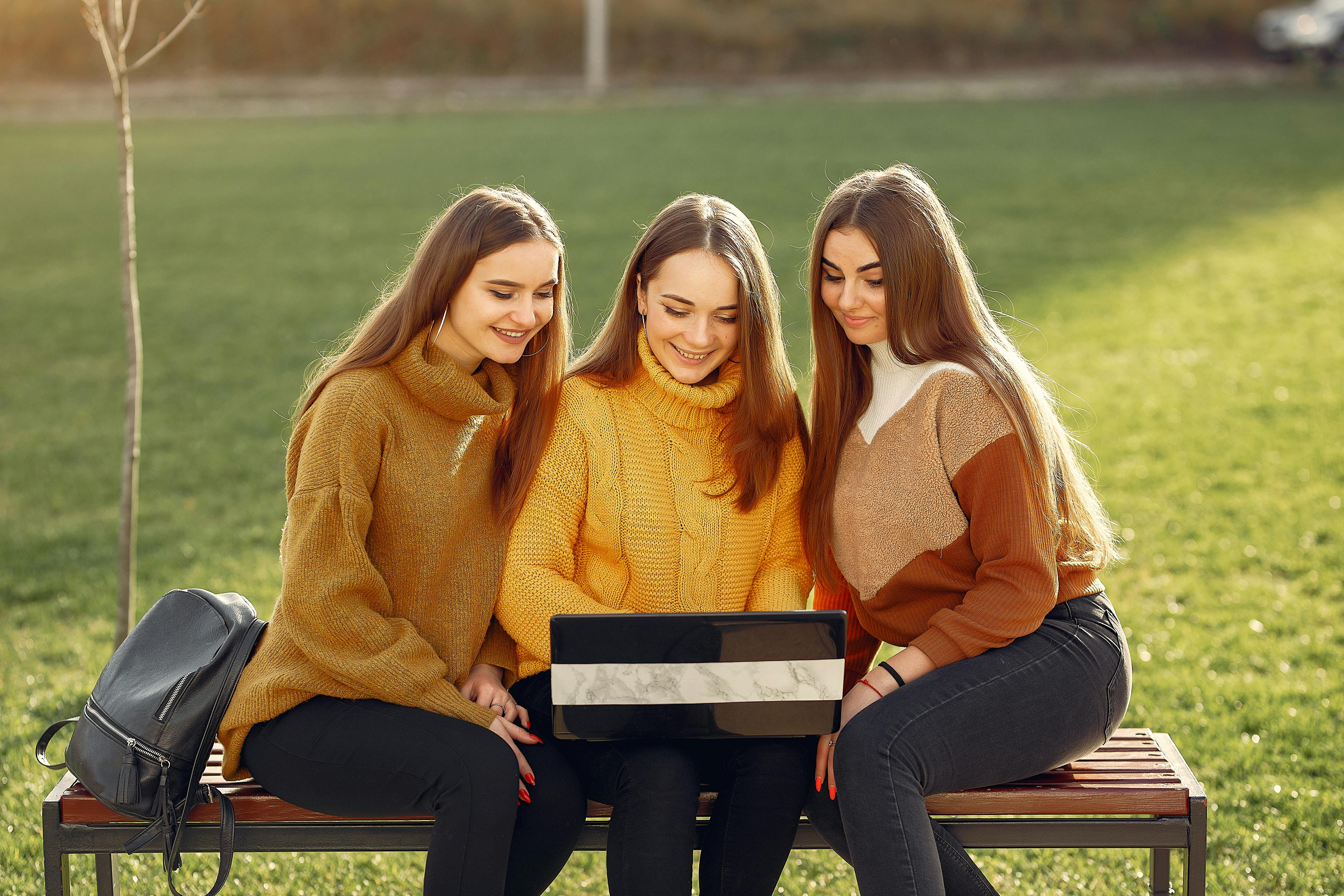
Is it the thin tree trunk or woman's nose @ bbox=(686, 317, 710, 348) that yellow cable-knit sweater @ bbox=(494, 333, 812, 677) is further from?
the thin tree trunk

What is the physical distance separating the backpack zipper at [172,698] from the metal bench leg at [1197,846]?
1867mm

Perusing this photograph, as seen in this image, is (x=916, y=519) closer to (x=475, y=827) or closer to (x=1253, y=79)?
(x=475, y=827)

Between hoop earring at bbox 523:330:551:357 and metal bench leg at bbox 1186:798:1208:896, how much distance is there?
61.4 inches

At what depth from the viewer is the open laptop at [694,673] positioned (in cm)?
211

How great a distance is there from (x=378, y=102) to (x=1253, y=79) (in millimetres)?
14884

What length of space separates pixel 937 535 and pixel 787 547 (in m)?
0.37

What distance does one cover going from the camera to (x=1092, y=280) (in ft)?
29.9

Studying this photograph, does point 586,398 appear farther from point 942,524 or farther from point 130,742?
point 130,742

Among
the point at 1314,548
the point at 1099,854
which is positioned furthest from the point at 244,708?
the point at 1314,548

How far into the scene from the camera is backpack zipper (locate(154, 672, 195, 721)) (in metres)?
2.20

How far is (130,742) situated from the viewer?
7.14 ft

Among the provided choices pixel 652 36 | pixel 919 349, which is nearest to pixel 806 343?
pixel 919 349

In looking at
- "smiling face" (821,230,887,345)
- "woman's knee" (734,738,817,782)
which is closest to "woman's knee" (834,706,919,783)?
"woman's knee" (734,738,817,782)

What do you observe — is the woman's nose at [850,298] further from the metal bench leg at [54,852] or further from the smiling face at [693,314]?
the metal bench leg at [54,852]
